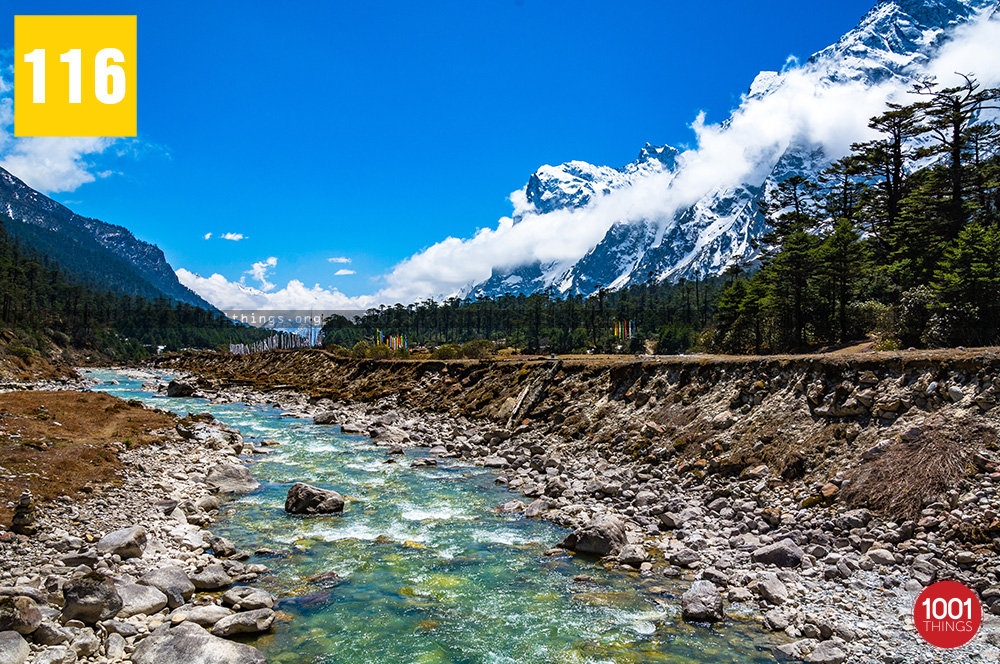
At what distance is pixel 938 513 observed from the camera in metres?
11.9

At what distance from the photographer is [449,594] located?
11.7 metres

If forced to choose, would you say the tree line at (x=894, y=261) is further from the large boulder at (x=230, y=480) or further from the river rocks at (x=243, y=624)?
the large boulder at (x=230, y=480)

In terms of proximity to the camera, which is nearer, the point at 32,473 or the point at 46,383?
the point at 32,473

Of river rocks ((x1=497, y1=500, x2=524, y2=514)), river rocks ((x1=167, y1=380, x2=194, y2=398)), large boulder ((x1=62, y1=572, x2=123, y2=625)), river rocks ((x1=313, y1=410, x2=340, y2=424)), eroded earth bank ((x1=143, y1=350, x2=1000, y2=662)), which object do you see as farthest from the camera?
river rocks ((x1=167, y1=380, x2=194, y2=398))

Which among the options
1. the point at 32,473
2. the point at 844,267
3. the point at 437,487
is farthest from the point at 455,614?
the point at 844,267

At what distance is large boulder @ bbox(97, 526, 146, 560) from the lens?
39.0 ft

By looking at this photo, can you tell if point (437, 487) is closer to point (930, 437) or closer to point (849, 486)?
point (849, 486)

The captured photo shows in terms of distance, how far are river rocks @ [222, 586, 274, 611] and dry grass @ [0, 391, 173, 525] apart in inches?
258

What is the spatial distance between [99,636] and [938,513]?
16.8 meters

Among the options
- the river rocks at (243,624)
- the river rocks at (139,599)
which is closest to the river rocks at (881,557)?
the river rocks at (243,624)

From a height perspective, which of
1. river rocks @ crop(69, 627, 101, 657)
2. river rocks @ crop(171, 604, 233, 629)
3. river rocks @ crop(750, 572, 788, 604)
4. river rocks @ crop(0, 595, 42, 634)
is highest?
river rocks @ crop(0, 595, 42, 634)

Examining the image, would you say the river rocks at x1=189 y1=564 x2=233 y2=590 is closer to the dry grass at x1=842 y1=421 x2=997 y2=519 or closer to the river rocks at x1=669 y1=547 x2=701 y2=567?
the river rocks at x1=669 y1=547 x2=701 y2=567

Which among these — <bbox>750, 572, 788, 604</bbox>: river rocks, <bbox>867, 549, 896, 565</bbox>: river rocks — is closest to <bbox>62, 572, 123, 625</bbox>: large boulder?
<bbox>750, 572, 788, 604</bbox>: river rocks

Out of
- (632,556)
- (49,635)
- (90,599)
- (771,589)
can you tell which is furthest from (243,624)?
(771,589)
